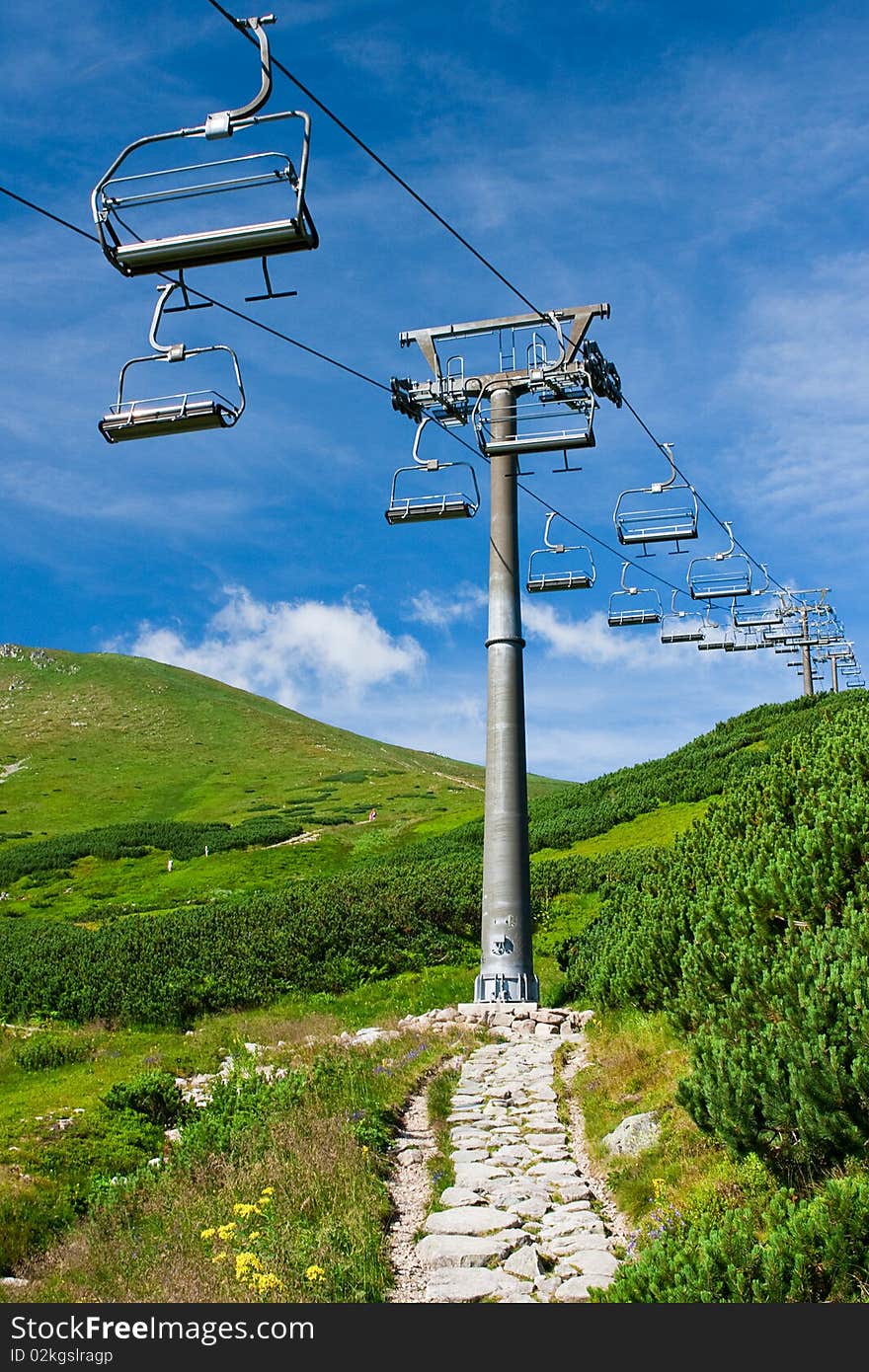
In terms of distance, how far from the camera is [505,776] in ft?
A: 66.1

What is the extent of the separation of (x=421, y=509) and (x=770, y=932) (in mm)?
9255

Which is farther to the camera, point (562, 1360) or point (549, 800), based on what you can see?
point (549, 800)

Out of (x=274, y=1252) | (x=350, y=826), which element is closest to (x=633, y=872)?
(x=274, y=1252)

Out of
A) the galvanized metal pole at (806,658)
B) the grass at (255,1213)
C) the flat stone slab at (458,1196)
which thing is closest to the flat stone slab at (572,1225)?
the flat stone slab at (458,1196)

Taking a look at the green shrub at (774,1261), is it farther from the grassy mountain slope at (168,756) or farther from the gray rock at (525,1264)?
the grassy mountain slope at (168,756)

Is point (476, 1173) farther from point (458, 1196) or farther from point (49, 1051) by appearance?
point (49, 1051)

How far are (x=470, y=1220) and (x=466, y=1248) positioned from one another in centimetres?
66

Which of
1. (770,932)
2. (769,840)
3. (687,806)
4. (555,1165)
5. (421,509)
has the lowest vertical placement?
(555,1165)

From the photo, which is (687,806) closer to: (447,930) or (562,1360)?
(447,930)

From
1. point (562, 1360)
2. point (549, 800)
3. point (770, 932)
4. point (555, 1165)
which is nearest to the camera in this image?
point (562, 1360)

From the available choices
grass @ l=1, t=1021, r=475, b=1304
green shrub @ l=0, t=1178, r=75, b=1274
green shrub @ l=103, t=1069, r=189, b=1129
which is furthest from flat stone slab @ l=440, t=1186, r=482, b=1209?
green shrub @ l=103, t=1069, r=189, b=1129

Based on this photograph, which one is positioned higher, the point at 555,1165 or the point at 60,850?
the point at 60,850

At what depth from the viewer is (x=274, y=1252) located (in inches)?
293

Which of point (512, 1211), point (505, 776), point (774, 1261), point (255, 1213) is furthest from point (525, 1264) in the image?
point (505, 776)
